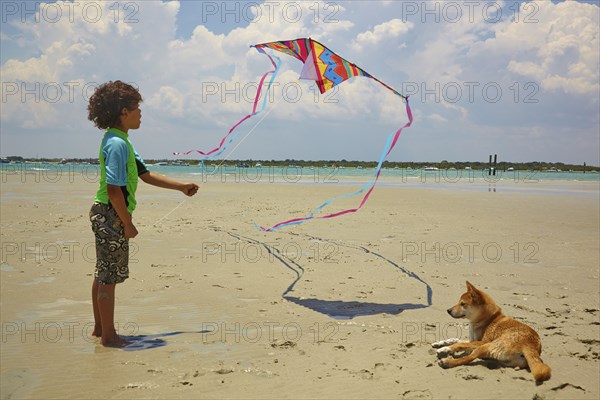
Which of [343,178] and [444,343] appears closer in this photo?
[444,343]

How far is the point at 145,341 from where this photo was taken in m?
4.10

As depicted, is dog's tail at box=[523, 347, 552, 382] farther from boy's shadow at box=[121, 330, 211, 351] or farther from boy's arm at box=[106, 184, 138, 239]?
boy's arm at box=[106, 184, 138, 239]

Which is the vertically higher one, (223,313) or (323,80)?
(323,80)

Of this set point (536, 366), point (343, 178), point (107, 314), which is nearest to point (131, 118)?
point (107, 314)

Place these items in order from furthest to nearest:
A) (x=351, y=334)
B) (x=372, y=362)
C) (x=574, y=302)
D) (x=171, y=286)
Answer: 1. (x=171, y=286)
2. (x=574, y=302)
3. (x=351, y=334)
4. (x=372, y=362)

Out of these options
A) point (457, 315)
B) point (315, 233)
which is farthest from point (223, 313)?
point (315, 233)

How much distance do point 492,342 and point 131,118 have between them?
133 inches

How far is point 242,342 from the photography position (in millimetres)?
4156

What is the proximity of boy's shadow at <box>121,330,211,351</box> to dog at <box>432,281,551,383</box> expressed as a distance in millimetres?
2310

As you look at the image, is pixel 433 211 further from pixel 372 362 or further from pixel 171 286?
pixel 372 362

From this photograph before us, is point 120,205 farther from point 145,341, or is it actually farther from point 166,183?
point 145,341

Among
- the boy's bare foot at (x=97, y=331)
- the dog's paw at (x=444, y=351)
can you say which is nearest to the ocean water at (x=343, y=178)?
the boy's bare foot at (x=97, y=331)

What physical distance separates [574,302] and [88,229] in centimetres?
885

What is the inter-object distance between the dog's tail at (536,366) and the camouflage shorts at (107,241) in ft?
10.5
